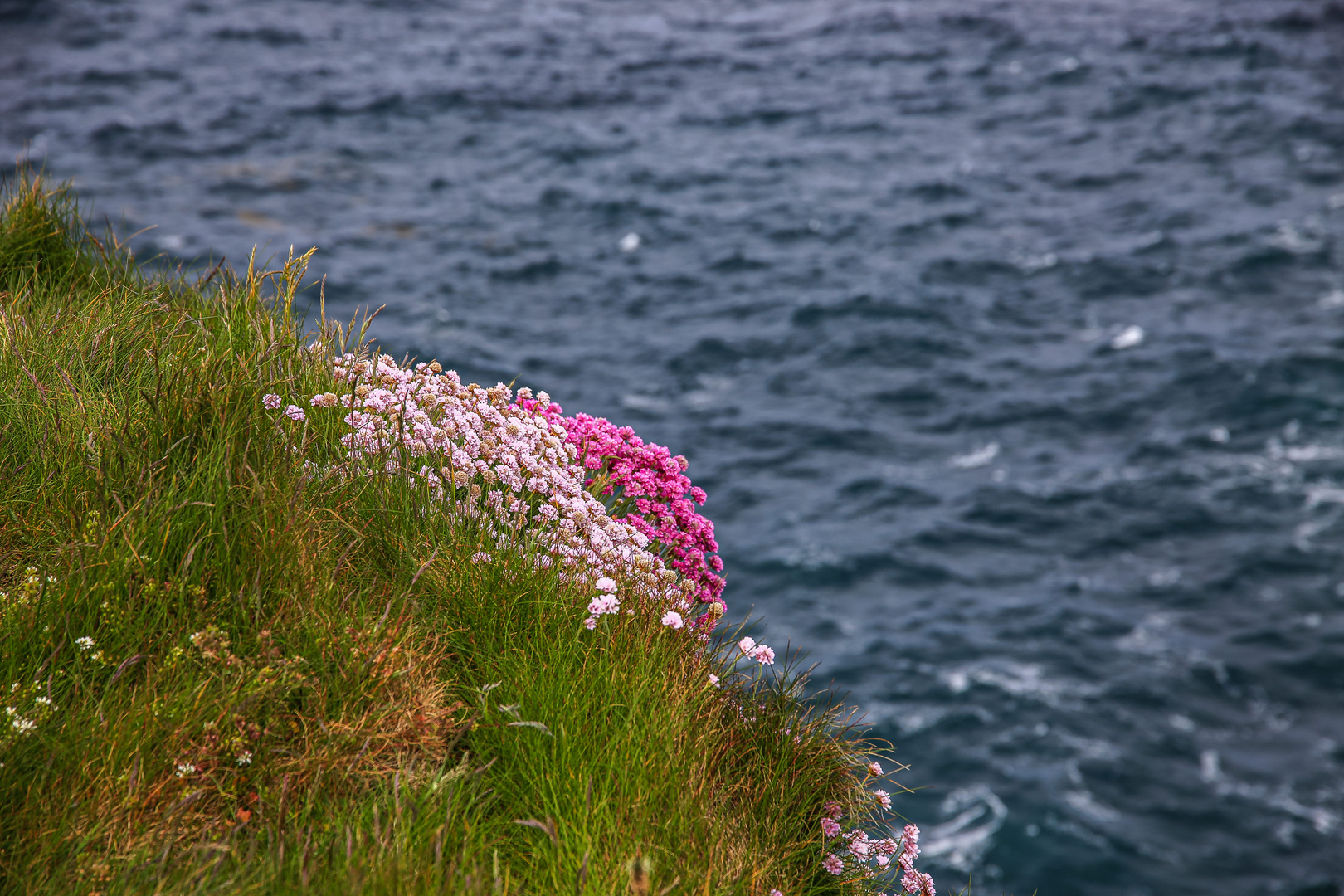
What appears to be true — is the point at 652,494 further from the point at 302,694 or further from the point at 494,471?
→ the point at 302,694

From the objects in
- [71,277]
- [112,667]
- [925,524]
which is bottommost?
[925,524]

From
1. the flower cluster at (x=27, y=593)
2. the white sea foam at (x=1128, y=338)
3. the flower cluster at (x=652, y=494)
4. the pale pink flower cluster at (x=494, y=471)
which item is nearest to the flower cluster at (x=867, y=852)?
the pale pink flower cluster at (x=494, y=471)

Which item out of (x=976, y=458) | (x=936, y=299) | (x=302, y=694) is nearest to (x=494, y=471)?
(x=302, y=694)

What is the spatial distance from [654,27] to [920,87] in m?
14.8

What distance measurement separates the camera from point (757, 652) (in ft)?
14.6

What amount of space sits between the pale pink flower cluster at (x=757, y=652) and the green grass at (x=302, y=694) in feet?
0.45

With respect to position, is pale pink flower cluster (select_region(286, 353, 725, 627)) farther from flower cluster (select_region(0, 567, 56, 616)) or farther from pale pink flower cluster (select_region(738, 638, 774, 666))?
flower cluster (select_region(0, 567, 56, 616))

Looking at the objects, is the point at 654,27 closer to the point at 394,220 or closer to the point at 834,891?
the point at 394,220

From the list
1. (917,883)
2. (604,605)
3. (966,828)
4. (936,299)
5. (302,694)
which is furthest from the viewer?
(936,299)

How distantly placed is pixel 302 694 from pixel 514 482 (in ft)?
4.90

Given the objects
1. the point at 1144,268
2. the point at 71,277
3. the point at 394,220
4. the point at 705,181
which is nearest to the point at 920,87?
the point at 705,181

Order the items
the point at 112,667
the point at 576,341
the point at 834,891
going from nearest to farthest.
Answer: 1. the point at 112,667
2. the point at 834,891
3. the point at 576,341

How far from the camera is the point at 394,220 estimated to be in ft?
95.4

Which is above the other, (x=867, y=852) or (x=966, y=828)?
(x=867, y=852)
